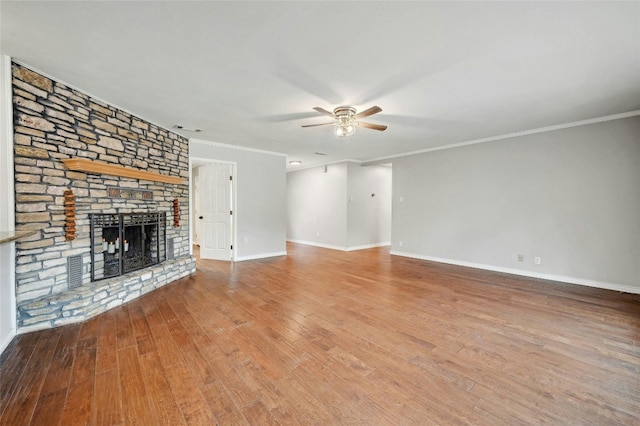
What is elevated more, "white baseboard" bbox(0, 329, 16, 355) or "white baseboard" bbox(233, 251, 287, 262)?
"white baseboard" bbox(233, 251, 287, 262)

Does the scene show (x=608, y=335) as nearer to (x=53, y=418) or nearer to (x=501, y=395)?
(x=501, y=395)

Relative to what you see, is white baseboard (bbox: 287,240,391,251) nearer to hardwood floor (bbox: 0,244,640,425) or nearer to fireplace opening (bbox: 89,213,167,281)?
hardwood floor (bbox: 0,244,640,425)

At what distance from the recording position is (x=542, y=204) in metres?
4.66

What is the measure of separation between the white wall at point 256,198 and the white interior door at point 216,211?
8.2 inches

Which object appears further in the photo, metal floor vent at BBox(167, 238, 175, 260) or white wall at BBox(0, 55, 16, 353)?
metal floor vent at BBox(167, 238, 175, 260)

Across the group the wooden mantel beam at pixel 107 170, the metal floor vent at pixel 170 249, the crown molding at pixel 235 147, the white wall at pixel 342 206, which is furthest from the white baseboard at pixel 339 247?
the wooden mantel beam at pixel 107 170

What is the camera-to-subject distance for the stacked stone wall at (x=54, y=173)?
2600 mm

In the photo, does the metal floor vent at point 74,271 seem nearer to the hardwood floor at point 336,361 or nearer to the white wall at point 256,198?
the hardwood floor at point 336,361

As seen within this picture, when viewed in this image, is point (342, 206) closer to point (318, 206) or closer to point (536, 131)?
point (318, 206)

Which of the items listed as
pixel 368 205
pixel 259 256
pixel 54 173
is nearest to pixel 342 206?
pixel 368 205

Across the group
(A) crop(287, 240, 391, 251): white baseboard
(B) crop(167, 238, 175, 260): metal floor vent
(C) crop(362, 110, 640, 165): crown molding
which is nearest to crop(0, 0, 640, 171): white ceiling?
(C) crop(362, 110, 640, 165): crown molding

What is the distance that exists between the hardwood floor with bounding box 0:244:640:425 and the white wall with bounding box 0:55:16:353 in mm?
270

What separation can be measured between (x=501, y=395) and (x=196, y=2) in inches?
128

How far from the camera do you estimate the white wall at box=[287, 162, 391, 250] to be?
7.55m
